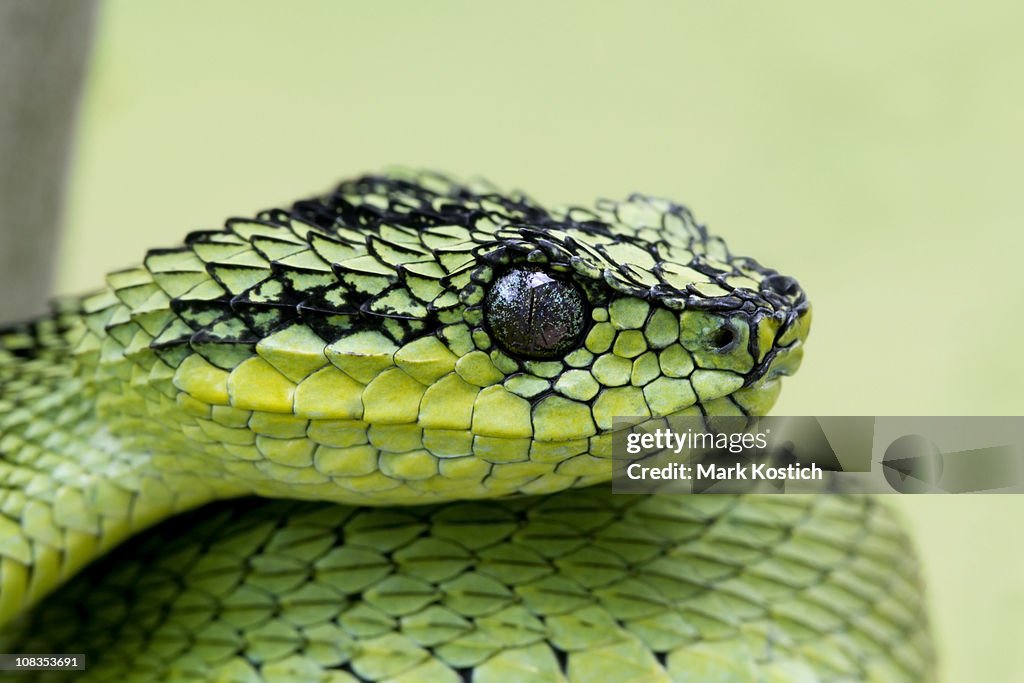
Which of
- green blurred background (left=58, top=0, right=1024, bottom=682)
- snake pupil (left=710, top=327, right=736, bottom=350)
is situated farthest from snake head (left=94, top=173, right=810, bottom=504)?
green blurred background (left=58, top=0, right=1024, bottom=682)

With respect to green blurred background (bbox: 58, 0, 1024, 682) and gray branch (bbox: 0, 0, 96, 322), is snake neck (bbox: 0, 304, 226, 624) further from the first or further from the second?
green blurred background (bbox: 58, 0, 1024, 682)

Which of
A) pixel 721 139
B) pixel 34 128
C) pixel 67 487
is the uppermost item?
pixel 721 139

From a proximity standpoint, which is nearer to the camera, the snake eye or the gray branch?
the snake eye

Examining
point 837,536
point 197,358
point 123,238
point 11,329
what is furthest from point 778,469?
point 123,238

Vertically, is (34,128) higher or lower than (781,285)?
higher

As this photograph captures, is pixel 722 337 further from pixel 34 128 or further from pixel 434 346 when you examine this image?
pixel 34 128

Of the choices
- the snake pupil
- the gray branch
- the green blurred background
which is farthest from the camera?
the green blurred background

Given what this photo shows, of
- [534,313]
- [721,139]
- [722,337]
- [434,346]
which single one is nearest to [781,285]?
[722,337]

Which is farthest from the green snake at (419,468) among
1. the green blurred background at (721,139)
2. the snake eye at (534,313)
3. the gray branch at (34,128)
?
the green blurred background at (721,139)
